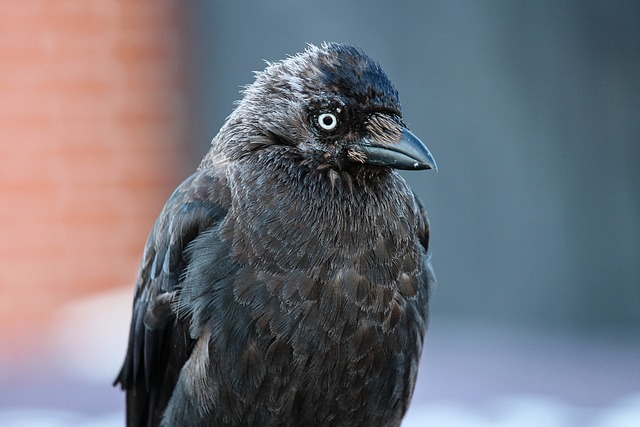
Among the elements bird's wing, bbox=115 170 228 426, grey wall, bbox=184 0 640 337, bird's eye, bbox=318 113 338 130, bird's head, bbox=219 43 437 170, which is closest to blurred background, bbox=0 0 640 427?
grey wall, bbox=184 0 640 337

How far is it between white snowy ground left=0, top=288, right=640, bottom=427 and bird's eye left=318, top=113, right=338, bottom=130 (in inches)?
95.5

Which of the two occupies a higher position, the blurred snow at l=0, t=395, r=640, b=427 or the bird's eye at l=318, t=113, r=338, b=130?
the bird's eye at l=318, t=113, r=338, b=130

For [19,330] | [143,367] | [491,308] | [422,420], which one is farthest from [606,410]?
[19,330]

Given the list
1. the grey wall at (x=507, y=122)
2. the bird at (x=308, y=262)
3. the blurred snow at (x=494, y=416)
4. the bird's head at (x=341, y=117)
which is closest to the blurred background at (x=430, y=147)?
the grey wall at (x=507, y=122)

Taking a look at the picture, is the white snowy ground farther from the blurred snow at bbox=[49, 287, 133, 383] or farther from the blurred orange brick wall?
the blurred orange brick wall

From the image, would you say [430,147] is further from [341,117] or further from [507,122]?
[341,117]

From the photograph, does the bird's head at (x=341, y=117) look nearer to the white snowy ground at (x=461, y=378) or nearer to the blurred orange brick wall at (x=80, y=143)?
the white snowy ground at (x=461, y=378)

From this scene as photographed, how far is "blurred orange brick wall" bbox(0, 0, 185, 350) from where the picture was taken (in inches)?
270

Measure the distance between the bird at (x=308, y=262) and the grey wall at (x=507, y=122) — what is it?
321cm

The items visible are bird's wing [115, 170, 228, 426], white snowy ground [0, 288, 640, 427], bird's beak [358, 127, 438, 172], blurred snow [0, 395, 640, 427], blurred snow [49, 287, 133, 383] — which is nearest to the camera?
bird's beak [358, 127, 438, 172]

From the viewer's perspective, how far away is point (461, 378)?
20.6 ft

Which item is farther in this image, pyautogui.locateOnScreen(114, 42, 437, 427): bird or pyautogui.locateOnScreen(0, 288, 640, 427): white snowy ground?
pyautogui.locateOnScreen(0, 288, 640, 427): white snowy ground

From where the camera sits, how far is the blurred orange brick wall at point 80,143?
270 inches

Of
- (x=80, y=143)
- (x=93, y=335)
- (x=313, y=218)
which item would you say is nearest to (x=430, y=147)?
(x=80, y=143)
